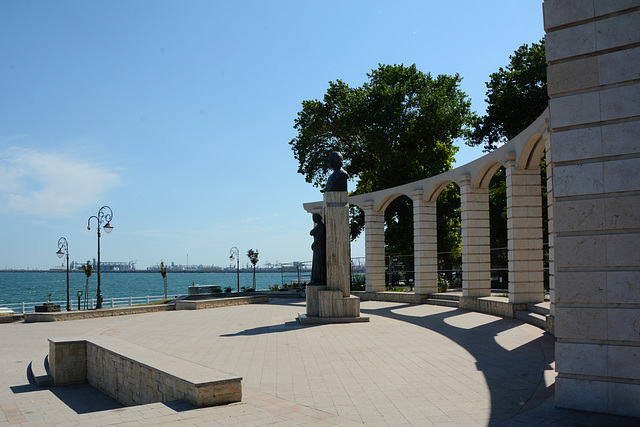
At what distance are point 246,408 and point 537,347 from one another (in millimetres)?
7268

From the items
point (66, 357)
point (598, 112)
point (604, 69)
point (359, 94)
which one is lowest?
point (66, 357)

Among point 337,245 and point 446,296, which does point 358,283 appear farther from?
point 337,245

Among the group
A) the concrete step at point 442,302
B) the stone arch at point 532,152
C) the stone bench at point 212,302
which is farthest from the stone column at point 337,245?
the stone bench at point 212,302

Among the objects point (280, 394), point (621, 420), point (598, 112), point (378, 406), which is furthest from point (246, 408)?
point (598, 112)

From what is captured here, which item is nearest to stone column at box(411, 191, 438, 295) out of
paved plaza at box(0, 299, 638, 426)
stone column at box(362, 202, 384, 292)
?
stone column at box(362, 202, 384, 292)

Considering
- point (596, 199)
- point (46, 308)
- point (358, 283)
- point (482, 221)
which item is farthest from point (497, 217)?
point (596, 199)

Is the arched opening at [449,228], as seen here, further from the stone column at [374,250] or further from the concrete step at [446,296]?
the concrete step at [446,296]

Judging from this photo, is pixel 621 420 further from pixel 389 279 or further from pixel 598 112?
pixel 389 279

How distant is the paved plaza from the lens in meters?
6.84

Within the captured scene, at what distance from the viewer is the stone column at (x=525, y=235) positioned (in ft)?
54.4

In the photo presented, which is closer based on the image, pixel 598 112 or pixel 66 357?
pixel 598 112

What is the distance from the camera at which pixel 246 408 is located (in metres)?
7.31

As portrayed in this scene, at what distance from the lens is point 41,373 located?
1253cm

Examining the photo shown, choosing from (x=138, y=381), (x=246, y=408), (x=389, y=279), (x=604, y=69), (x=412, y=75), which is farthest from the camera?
(x=412, y=75)
